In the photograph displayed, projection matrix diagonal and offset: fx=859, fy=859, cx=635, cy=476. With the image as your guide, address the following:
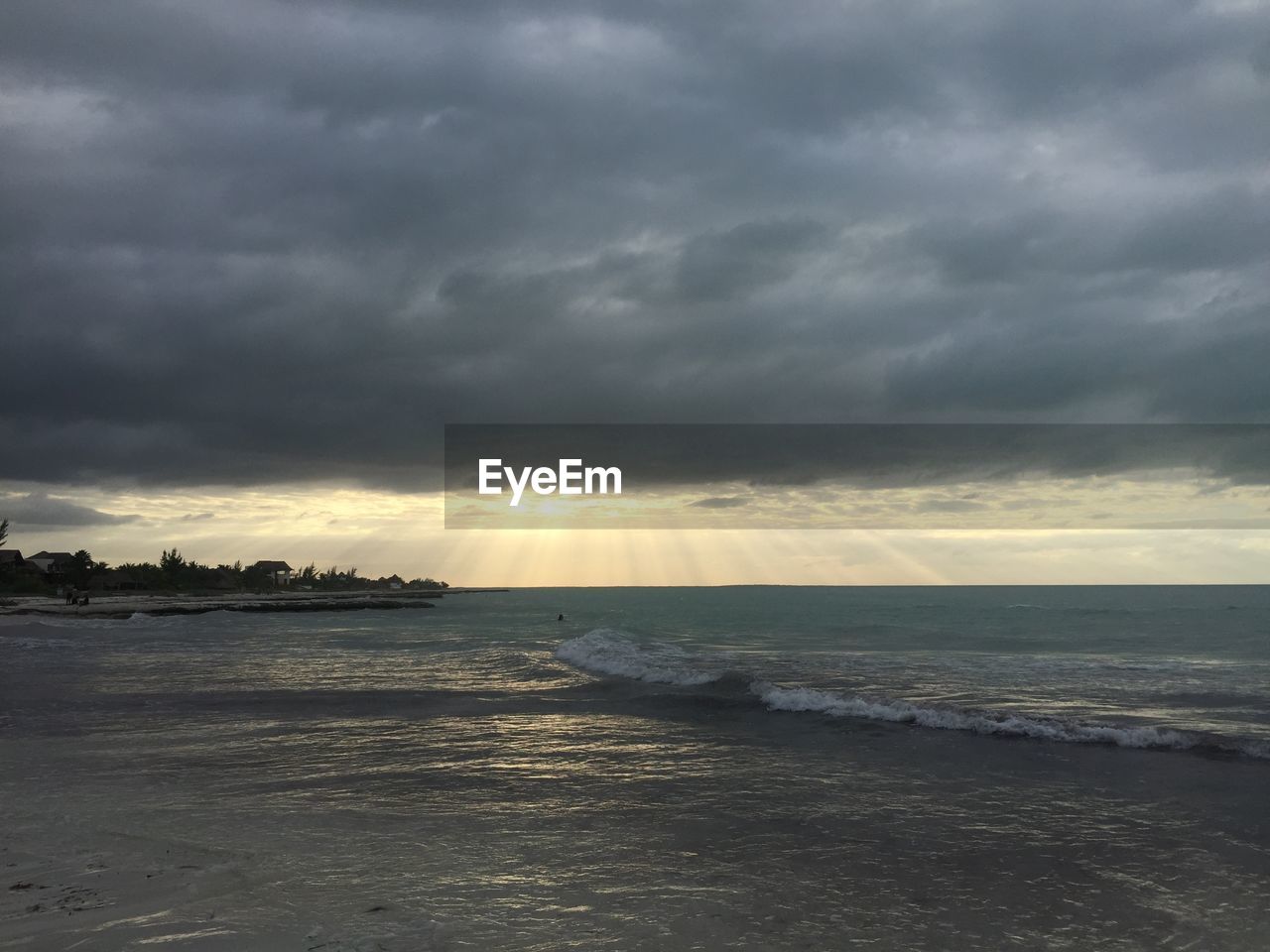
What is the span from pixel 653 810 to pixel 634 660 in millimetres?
24016

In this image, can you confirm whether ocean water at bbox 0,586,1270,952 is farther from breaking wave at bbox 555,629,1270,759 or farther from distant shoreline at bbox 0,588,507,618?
distant shoreline at bbox 0,588,507,618

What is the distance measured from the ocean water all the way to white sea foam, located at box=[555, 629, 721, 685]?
77.9 inches

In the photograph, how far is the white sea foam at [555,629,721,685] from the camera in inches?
1206

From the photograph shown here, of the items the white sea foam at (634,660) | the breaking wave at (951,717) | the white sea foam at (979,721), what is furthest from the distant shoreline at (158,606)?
the white sea foam at (979,721)

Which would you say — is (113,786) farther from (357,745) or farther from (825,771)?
(825,771)

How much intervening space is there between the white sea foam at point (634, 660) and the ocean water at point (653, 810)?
6.49 feet

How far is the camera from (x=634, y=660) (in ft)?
120

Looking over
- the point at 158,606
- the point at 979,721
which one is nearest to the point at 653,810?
the point at 979,721

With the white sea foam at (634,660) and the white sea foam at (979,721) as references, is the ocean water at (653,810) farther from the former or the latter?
the white sea foam at (634,660)

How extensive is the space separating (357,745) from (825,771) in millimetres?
9415

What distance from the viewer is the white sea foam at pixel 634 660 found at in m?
30.6

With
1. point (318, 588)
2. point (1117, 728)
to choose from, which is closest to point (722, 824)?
point (1117, 728)

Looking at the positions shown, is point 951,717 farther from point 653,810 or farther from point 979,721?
point 653,810

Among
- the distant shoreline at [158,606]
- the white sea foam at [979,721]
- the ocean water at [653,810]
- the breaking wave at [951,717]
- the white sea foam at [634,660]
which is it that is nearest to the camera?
the ocean water at [653,810]
